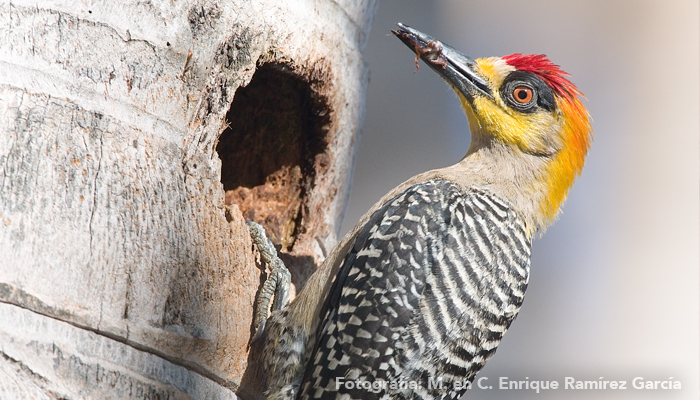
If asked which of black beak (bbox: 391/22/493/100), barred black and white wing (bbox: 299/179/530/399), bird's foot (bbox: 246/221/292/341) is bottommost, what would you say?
barred black and white wing (bbox: 299/179/530/399)

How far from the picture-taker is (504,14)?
6.82 metres

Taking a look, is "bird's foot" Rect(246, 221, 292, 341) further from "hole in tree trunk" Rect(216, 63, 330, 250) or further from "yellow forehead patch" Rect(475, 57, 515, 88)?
"yellow forehead patch" Rect(475, 57, 515, 88)

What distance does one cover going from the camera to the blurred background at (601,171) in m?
6.05

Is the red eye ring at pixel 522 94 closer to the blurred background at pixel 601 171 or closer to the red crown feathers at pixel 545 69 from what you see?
the red crown feathers at pixel 545 69

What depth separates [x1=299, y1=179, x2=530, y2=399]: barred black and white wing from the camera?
2.96 meters

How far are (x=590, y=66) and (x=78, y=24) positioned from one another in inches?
206

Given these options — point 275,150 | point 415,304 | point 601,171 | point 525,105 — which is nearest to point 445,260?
point 415,304

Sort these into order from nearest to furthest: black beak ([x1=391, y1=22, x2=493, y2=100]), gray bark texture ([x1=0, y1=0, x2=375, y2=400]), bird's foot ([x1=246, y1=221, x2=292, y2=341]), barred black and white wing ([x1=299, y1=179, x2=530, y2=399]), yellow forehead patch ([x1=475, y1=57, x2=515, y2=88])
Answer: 1. gray bark texture ([x1=0, y1=0, x2=375, y2=400])
2. barred black and white wing ([x1=299, y1=179, x2=530, y2=399])
3. bird's foot ([x1=246, y1=221, x2=292, y2=341])
4. black beak ([x1=391, y1=22, x2=493, y2=100])
5. yellow forehead patch ([x1=475, y1=57, x2=515, y2=88])

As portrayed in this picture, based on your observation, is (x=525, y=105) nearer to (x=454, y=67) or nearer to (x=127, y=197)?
(x=454, y=67)

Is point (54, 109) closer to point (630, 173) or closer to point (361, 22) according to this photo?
point (361, 22)

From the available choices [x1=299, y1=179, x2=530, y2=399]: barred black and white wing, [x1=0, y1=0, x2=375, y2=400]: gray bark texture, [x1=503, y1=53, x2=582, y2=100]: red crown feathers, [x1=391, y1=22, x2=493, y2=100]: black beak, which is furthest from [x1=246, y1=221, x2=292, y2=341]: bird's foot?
[x1=503, y1=53, x2=582, y2=100]: red crown feathers

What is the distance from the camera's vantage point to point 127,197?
2.44 metres

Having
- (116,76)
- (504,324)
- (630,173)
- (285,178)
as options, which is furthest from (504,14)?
(116,76)

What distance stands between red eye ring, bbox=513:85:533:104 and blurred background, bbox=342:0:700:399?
2.33 metres
